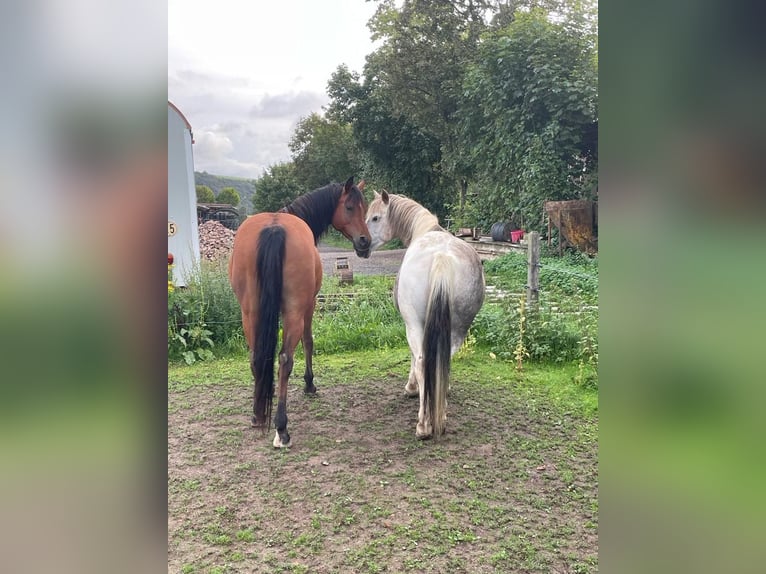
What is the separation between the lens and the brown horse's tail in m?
2.55

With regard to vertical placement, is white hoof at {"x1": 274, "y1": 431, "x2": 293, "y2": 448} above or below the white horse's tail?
below

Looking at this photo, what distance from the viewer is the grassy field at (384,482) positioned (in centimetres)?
183

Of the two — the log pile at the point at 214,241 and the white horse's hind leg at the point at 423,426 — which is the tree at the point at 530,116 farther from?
the white horse's hind leg at the point at 423,426

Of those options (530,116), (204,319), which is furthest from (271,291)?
(530,116)

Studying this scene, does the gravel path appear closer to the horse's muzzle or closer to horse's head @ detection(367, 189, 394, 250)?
horse's head @ detection(367, 189, 394, 250)

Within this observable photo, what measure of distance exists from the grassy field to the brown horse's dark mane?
4.60ft

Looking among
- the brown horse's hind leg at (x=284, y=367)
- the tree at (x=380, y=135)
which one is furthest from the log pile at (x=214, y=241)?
the brown horse's hind leg at (x=284, y=367)

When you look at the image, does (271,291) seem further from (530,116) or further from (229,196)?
(530,116)

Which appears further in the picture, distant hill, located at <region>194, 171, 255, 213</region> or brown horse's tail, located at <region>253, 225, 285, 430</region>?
distant hill, located at <region>194, 171, 255, 213</region>

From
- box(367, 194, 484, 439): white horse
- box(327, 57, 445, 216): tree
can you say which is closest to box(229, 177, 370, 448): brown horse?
box(367, 194, 484, 439): white horse

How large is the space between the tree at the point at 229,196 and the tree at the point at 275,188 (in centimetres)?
25
